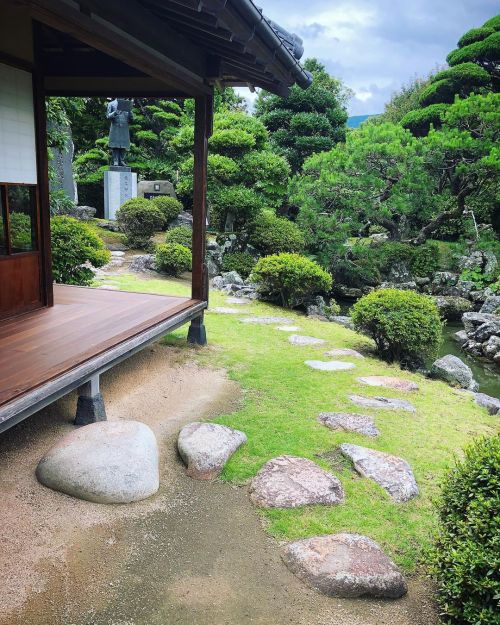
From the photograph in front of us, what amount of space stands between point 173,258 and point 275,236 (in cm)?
254

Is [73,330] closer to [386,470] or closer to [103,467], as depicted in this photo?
[103,467]

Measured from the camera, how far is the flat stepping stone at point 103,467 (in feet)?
11.0

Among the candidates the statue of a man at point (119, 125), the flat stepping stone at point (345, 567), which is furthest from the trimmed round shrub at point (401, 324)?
the statue of a man at point (119, 125)

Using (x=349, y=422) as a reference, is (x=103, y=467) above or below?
above

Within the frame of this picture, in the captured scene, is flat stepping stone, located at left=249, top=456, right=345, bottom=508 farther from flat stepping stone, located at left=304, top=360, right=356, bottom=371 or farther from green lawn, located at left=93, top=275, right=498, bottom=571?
flat stepping stone, located at left=304, top=360, right=356, bottom=371

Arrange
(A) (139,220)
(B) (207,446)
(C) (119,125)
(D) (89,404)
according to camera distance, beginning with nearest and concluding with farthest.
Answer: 1. (B) (207,446)
2. (D) (89,404)
3. (A) (139,220)
4. (C) (119,125)

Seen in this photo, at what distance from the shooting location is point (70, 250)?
838cm

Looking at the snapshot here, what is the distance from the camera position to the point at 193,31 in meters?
4.66

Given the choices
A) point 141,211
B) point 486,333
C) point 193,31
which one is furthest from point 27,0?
point 141,211

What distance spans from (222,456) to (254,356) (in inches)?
117

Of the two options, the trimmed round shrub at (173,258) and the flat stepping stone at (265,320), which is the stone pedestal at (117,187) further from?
the flat stepping stone at (265,320)

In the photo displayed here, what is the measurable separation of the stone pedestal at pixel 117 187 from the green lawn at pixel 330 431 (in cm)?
1223

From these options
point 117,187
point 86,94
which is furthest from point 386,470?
point 117,187

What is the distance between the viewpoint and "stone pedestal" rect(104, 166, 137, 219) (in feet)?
61.1
